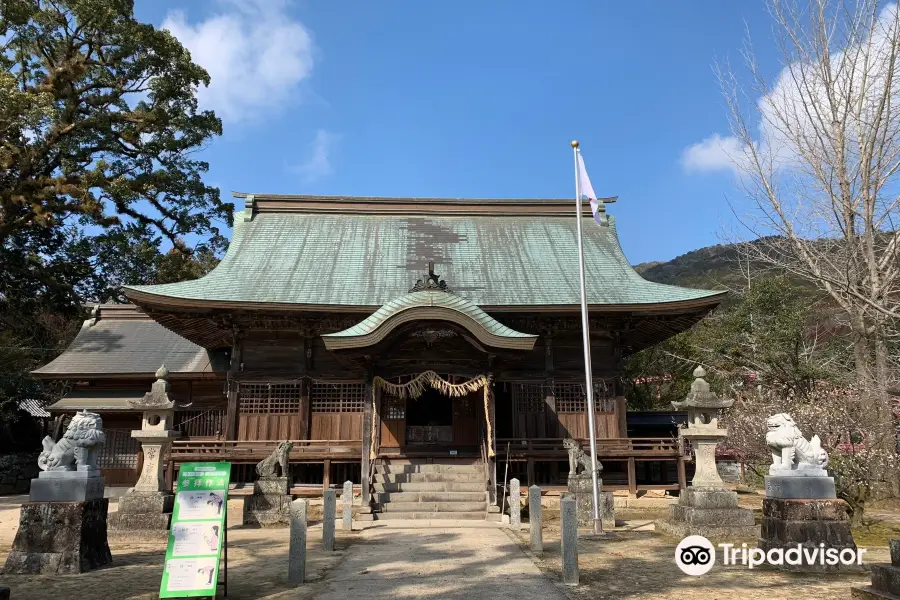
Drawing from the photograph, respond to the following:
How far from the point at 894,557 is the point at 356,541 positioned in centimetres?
789

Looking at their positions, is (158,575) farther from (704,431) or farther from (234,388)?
(704,431)

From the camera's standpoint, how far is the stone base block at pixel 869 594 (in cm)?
552

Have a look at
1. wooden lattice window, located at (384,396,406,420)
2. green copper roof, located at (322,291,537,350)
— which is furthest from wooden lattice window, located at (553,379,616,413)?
wooden lattice window, located at (384,396,406,420)

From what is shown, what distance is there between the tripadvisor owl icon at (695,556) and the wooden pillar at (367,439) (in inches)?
277

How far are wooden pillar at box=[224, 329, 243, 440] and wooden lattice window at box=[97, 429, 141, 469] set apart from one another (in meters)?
6.07

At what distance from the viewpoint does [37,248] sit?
2886 cm

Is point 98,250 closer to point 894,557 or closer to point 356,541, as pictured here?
point 356,541

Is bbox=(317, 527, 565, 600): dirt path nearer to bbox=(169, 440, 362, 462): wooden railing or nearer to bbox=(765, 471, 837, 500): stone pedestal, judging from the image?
bbox=(765, 471, 837, 500): stone pedestal

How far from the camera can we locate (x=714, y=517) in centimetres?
1066

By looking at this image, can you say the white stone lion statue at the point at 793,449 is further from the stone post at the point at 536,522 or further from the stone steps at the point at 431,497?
the stone steps at the point at 431,497

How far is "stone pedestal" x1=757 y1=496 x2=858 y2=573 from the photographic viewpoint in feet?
26.1

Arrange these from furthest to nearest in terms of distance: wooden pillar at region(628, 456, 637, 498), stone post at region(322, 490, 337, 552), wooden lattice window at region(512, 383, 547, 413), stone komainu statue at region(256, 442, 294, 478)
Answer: wooden lattice window at region(512, 383, 547, 413) → wooden pillar at region(628, 456, 637, 498) → stone komainu statue at region(256, 442, 294, 478) → stone post at region(322, 490, 337, 552)

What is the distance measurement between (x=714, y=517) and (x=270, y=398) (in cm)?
1157

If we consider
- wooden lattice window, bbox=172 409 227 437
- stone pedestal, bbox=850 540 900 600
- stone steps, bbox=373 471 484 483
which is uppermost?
wooden lattice window, bbox=172 409 227 437
